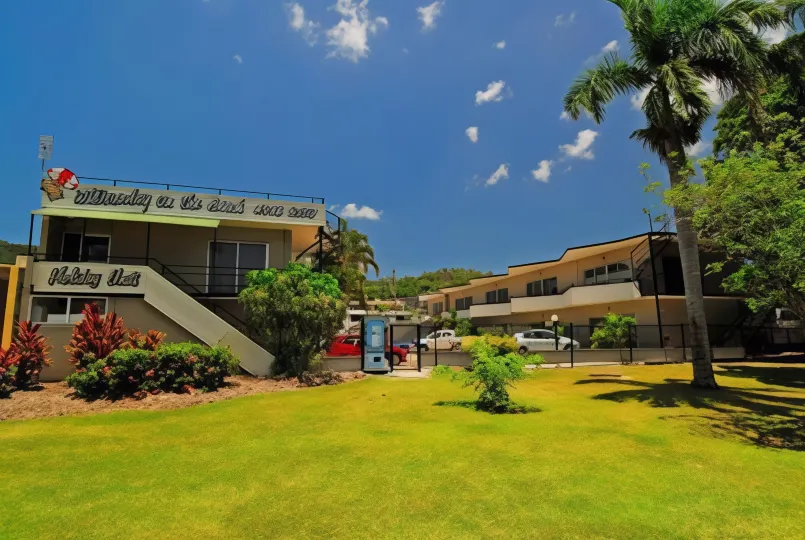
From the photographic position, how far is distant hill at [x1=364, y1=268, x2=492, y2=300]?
8356 cm

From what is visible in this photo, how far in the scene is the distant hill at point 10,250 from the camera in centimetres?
1981

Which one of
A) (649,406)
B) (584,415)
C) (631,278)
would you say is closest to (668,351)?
(631,278)

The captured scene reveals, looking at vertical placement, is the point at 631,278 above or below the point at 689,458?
above

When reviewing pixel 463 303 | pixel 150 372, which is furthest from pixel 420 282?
pixel 150 372

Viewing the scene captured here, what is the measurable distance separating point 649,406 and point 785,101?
21.1 m

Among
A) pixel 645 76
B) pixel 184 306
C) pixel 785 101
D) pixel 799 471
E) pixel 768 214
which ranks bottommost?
pixel 799 471

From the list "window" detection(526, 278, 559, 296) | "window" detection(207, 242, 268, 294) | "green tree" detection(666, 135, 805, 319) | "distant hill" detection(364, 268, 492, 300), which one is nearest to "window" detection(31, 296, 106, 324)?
"window" detection(207, 242, 268, 294)

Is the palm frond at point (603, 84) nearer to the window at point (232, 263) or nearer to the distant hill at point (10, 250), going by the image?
the window at point (232, 263)

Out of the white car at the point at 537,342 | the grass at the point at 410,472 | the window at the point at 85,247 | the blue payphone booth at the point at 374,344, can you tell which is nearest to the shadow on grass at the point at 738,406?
the grass at the point at 410,472

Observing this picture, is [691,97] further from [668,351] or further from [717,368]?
[668,351]

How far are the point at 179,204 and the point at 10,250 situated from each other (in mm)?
10437

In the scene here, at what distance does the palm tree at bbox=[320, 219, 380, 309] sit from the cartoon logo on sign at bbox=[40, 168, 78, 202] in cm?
1813

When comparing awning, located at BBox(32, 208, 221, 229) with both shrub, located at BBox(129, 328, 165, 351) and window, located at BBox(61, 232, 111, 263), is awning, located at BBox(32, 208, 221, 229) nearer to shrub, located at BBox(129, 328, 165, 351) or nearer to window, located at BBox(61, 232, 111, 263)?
window, located at BBox(61, 232, 111, 263)

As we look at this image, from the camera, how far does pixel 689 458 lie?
6629mm
